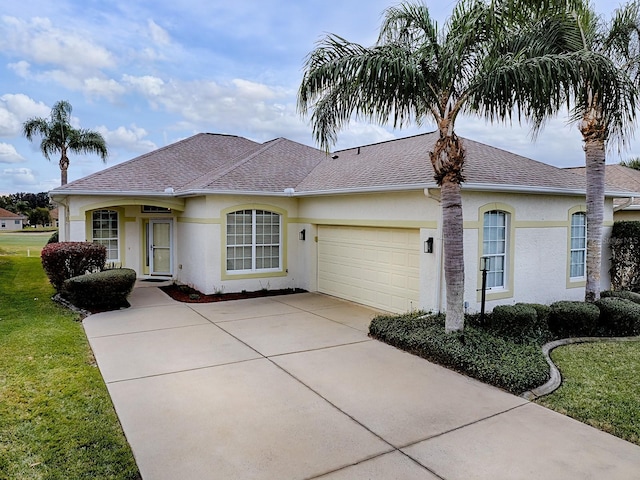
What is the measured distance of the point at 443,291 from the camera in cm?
944

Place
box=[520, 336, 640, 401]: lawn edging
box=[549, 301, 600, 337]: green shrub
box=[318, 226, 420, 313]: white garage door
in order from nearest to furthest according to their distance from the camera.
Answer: box=[520, 336, 640, 401]: lawn edging → box=[549, 301, 600, 337]: green shrub → box=[318, 226, 420, 313]: white garage door

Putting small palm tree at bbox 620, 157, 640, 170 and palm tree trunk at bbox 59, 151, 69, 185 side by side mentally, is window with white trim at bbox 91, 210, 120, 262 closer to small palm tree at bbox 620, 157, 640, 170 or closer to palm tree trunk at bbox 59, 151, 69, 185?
palm tree trunk at bbox 59, 151, 69, 185

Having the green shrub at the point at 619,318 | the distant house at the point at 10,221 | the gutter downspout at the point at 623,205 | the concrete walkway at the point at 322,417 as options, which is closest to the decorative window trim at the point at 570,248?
the gutter downspout at the point at 623,205

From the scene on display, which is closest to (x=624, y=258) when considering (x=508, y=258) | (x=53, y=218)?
(x=508, y=258)

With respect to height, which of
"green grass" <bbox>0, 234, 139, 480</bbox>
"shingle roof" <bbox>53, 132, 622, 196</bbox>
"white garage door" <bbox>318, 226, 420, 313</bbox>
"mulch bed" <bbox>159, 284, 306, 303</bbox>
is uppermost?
"shingle roof" <bbox>53, 132, 622, 196</bbox>

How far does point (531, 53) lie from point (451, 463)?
743 cm

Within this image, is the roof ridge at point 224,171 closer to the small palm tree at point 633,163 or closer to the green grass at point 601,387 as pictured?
the green grass at point 601,387

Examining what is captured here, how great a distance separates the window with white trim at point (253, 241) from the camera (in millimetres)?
13438

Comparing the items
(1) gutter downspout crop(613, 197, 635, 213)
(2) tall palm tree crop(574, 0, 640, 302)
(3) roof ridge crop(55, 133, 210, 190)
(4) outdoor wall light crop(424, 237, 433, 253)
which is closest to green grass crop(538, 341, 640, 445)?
(2) tall palm tree crop(574, 0, 640, 302)

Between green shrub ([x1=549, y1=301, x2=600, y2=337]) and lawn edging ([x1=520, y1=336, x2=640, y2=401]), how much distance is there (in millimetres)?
303

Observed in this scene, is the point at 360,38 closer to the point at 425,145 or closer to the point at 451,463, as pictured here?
the point at 425,145

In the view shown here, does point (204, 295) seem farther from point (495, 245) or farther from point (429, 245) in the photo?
point (495, 245)

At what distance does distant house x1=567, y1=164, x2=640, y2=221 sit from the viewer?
13504 mm

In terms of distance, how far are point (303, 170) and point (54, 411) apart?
39.1ft
